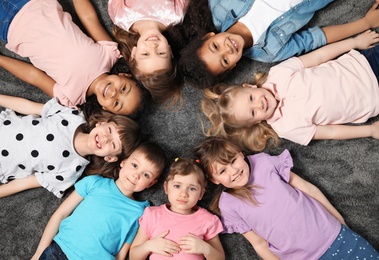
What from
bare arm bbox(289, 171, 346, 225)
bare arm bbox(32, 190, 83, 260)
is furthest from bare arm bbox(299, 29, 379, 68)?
bare arm bbox(32, 190, 83, 260)

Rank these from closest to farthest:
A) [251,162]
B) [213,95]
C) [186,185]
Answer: [186,185]
[251,162]
[213,95]

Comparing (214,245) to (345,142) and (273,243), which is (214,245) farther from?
(345,142)

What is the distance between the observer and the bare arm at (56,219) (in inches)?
59.4

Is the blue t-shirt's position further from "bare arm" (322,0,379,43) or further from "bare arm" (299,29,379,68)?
"bare arm" (322,0,379,43)

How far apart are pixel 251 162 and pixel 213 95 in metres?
0.33

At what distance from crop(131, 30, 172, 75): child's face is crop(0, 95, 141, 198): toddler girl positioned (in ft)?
0.78

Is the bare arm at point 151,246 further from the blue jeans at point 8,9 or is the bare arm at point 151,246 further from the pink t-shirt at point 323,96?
the blue jeans at point 8,9

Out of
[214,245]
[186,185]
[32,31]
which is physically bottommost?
[214,245]

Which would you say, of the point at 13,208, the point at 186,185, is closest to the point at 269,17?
the point at 186,185

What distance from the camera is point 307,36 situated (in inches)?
62.2

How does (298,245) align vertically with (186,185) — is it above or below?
below

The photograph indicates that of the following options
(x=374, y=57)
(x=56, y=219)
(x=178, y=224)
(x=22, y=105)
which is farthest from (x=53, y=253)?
(x=374, y=57)

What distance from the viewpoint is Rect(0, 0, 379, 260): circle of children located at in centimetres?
144

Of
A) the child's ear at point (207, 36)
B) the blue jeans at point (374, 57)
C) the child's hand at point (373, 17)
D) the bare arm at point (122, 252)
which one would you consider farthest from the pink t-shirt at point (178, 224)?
the child's hand at point (373, 17)
